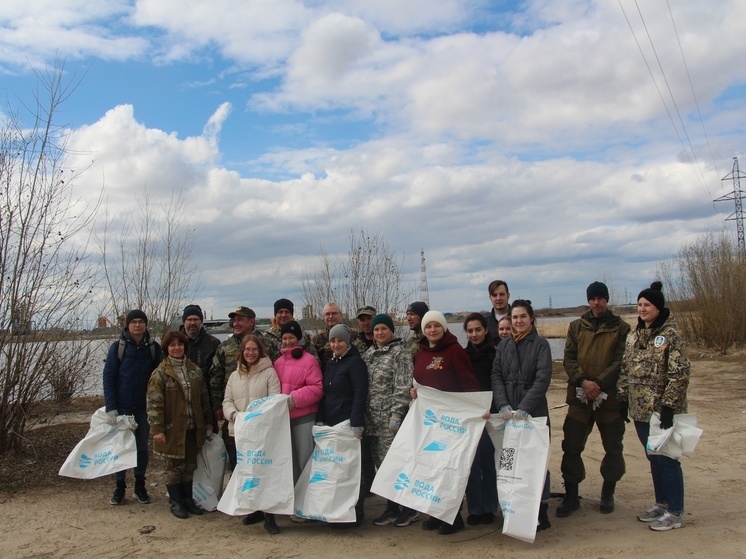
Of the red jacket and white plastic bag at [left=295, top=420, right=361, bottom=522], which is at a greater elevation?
the red jacket

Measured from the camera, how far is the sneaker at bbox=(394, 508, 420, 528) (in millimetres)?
5035

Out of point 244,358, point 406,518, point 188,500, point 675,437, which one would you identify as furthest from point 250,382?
point 675,437

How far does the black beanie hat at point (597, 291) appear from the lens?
511 centimetres

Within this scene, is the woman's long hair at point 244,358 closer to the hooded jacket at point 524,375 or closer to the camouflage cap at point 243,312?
the camouflage cap at point 243,312

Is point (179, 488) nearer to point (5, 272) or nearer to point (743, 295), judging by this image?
point (5, 272)

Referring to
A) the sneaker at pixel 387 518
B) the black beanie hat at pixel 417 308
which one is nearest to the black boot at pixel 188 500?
the sneaker at pixel 387 518

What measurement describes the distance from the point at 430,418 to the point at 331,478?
3.14 feet

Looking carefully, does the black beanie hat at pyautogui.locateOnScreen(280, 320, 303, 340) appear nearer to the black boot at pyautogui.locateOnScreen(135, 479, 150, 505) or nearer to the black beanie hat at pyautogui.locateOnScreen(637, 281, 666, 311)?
the black boot at pyautogui.locateOnScreen(135, 479, 150, 505)

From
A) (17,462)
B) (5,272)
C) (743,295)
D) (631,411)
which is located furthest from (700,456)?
(743,295)

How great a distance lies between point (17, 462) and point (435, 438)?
4.93 m

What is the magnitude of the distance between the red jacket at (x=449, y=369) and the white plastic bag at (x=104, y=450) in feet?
9.03

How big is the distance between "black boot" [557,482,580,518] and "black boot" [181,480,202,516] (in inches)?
126

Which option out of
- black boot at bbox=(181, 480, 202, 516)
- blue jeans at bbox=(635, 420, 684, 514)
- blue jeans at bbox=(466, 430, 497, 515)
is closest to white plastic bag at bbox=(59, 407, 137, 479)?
black boot at bbox=(181, 480, 202, 516)

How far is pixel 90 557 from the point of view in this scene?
15.0 feet
